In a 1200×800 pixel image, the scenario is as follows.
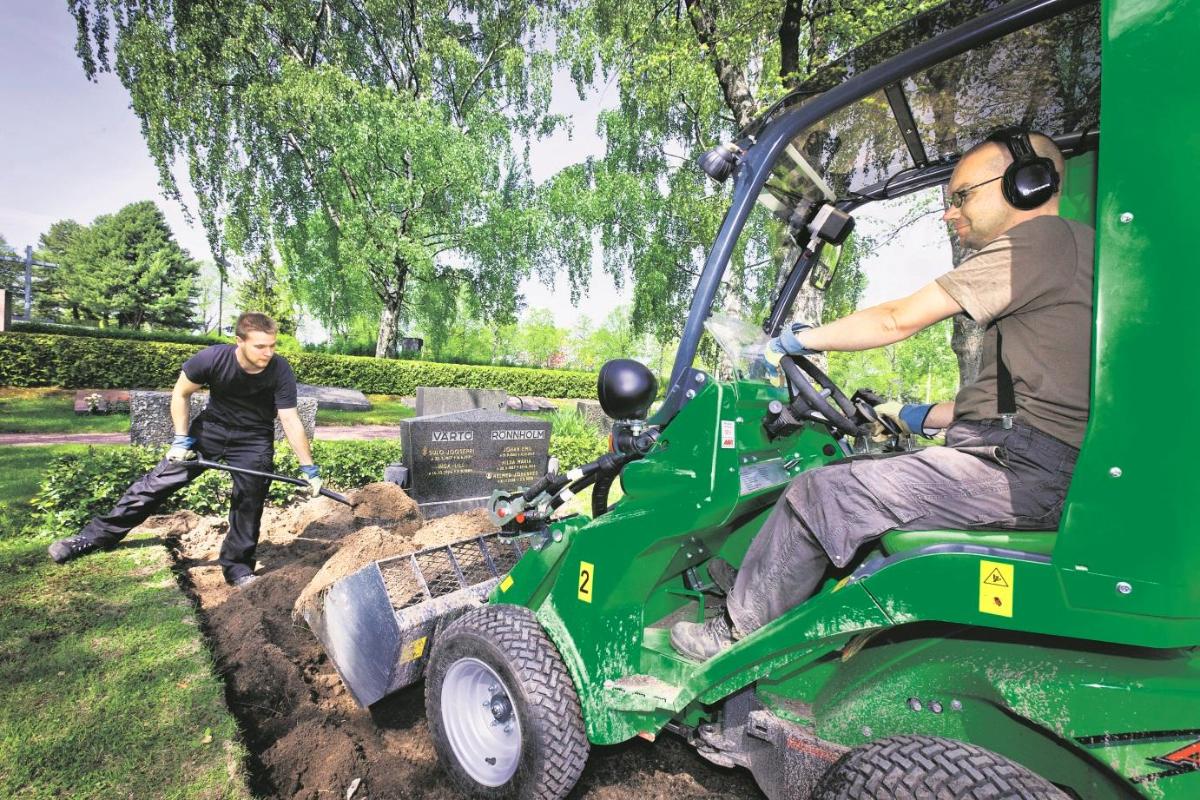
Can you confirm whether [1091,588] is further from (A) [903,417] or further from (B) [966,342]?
(B) [966,342]

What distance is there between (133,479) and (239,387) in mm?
1888

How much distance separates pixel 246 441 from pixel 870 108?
15.4 feet

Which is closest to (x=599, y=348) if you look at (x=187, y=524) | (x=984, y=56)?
(x=187, y=524)

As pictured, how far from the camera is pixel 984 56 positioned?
1.94m

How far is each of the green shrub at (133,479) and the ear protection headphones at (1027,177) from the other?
635 centimetres

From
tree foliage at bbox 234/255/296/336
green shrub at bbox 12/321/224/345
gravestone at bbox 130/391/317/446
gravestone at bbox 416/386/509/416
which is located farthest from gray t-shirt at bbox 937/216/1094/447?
tree foliage at bbox 234/255/296/336

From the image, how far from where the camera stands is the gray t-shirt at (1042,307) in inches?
57.9

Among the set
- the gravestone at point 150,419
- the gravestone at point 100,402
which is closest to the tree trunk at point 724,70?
the gravestone at point 150,419

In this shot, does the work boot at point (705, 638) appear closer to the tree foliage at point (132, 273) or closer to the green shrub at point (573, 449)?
the green shrub at point (573, 449)

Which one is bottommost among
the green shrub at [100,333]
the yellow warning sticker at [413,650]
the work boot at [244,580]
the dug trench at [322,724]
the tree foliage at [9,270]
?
the dug trench at [322,724]

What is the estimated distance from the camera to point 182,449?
14.8 ft

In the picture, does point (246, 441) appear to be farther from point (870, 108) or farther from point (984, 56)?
point (984, 56)

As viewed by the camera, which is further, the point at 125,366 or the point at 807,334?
the point at 125,366

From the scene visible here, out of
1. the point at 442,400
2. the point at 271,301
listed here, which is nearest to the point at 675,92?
the point at 442,400
